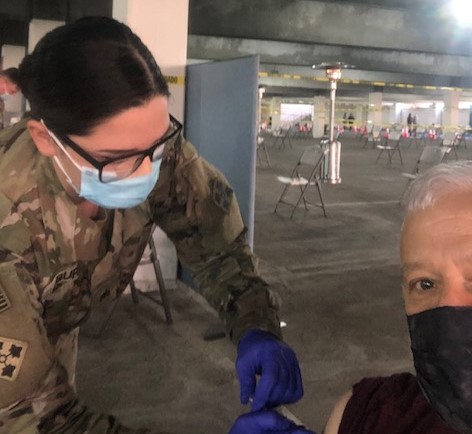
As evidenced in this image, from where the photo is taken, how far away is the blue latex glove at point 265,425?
3.79 ft

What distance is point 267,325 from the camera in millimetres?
1438

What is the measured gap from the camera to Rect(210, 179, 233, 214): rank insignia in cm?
151

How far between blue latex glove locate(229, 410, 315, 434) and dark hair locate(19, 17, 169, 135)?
58 centimetres

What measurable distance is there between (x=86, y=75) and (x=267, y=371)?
2.12ft

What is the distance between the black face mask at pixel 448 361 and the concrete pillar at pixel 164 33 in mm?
2938

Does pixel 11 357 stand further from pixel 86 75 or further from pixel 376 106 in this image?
pixel 376 106

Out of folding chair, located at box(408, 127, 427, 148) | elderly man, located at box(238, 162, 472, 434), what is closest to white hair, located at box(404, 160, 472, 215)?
elderly man, located at box(238, 162, 472, 434)

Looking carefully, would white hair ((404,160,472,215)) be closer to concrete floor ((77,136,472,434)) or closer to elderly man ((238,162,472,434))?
elderly man ((238,162,472,434))

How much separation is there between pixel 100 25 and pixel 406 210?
61 centimetres

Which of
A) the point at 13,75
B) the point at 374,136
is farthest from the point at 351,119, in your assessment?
the point at 13,75

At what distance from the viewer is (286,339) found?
3.43 meters

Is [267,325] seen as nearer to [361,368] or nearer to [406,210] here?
[406,210]

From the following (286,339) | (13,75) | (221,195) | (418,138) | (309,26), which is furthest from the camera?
(418,138)

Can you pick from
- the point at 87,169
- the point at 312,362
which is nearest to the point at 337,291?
the point at 312,362
